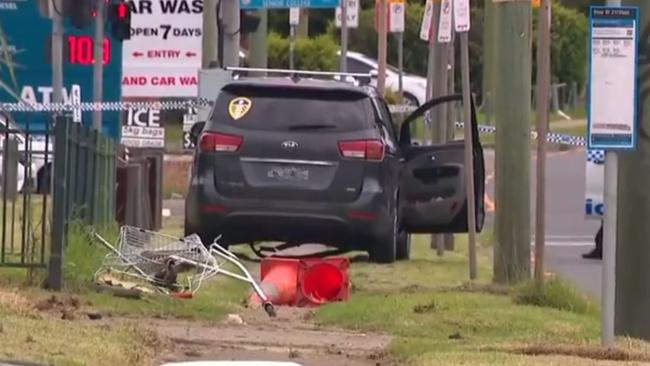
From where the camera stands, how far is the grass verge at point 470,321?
1030 centimetres

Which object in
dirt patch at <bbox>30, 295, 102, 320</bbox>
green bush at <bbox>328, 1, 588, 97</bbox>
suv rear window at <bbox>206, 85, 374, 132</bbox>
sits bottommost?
dirt patch at <bbox>30, 295, 102, 320</bbox>

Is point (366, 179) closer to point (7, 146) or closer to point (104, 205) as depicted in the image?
point (104, 205)

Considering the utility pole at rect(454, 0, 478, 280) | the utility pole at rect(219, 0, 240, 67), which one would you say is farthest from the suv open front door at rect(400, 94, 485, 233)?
the utility pole at rect(219, 0, 240, 67)

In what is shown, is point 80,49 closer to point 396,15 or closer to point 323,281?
point 396,15

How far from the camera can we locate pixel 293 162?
50.4 ft

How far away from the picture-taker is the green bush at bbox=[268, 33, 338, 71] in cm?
4675

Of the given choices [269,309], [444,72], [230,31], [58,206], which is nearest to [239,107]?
[269,309]

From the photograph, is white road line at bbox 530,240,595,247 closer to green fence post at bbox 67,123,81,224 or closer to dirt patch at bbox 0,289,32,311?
green fence post at bbox 67,123,81,224

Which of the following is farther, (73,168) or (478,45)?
(478,45)

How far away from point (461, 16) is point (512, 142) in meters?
2.03

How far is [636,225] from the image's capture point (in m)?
10.7

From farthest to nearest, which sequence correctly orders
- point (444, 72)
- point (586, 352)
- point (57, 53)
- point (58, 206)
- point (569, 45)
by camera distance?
point (569, 45), point (444, 72), point (57, 53), point (58, 206), point (586, 352)

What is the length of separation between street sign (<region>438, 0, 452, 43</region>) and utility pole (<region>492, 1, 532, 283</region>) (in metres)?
3.43

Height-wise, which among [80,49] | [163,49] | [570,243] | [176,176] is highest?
[163,49]
